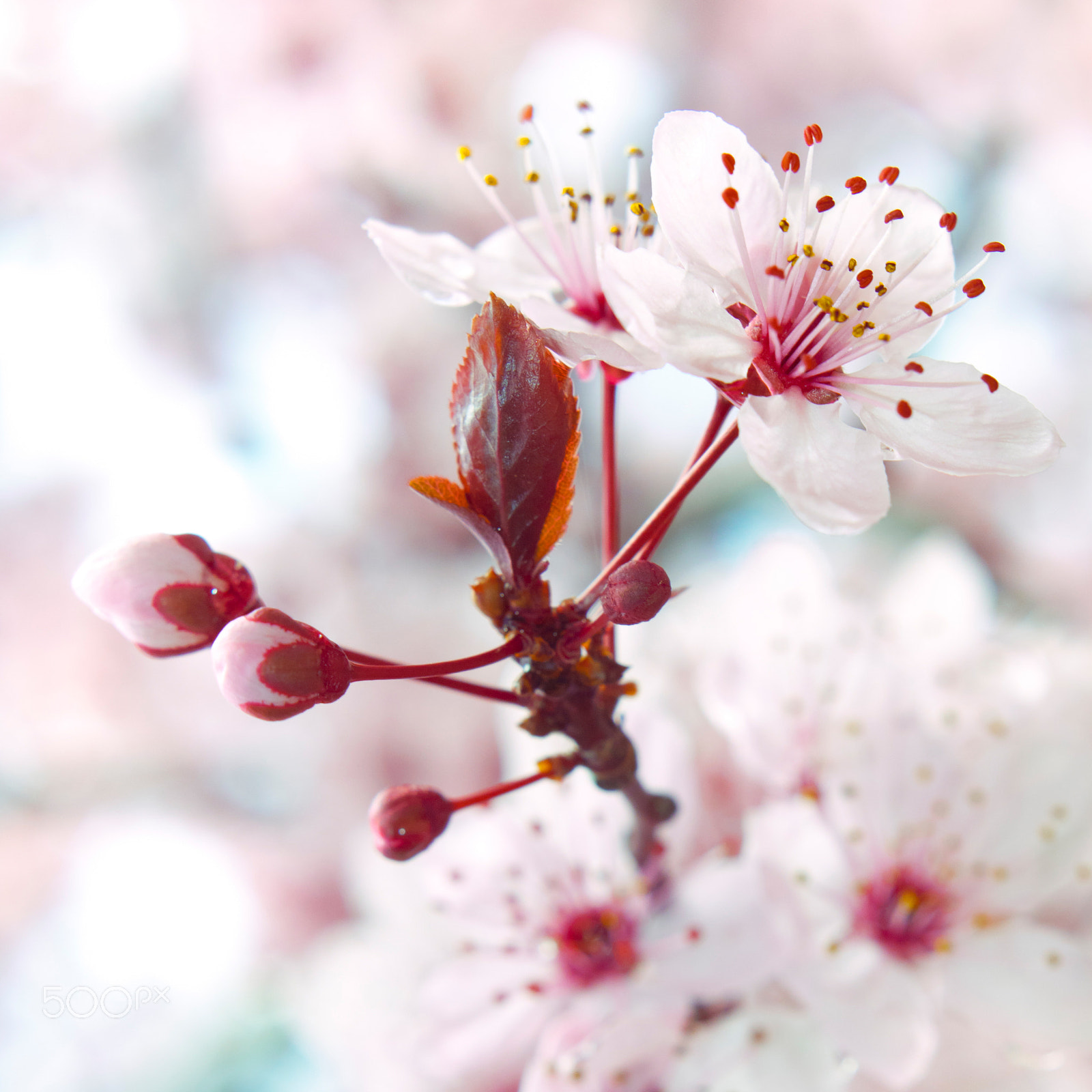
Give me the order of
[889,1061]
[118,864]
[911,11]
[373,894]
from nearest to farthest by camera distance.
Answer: [889,1061] < [373,894] < [118,864] < [911,11]

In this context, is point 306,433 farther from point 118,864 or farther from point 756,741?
point 756,741

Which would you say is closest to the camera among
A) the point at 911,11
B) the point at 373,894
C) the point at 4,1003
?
the point at 373,894

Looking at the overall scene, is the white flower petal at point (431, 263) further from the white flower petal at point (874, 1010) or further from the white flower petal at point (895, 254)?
the white flower petal at point (874, 1010)

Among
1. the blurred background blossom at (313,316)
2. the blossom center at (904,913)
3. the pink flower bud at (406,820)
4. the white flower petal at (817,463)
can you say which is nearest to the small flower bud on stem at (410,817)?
the pink flower bud at (406,820)

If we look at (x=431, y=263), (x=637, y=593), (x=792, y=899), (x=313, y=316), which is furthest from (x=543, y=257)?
(x=313, y=316)

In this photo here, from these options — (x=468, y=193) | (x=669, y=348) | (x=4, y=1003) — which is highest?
(x=468, y=193)

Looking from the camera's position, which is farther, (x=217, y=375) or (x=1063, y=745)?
(x=217, y=375)

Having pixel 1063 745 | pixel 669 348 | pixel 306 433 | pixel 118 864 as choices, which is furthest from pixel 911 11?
pixel 118 864
